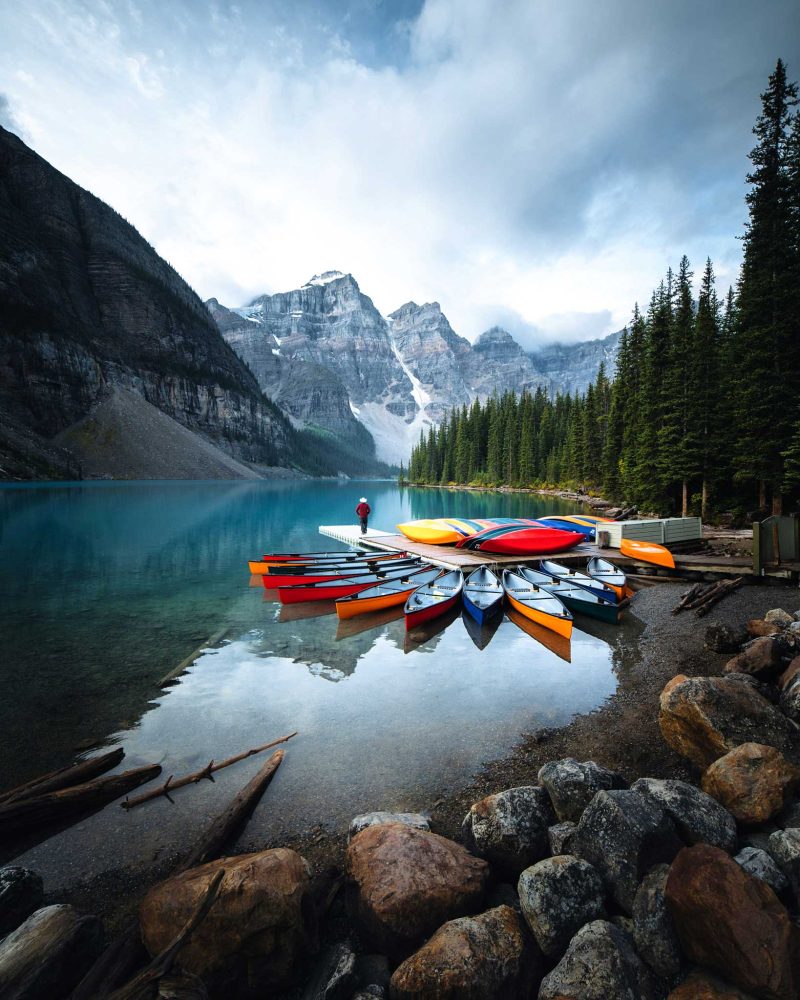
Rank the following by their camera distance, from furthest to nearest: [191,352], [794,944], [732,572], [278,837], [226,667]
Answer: [191,352], [732,572], [226,667], [278,837], [794,944]

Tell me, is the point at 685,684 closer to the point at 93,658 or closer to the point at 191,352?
the point at 93,658

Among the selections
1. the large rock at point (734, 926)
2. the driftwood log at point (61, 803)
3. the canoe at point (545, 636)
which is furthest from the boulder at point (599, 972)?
the canoe at point (545, 636)

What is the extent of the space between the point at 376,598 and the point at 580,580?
8445 mm

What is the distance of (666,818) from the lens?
482 cm

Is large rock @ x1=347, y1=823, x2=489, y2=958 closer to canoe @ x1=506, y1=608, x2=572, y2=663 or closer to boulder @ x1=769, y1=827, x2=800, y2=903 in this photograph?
boulder @ x1=769, y1=827, x2=800, y2=903

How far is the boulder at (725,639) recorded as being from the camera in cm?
1196

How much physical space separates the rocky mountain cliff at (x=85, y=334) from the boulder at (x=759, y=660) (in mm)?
108316

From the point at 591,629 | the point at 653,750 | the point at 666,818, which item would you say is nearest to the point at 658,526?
the point at 591,629

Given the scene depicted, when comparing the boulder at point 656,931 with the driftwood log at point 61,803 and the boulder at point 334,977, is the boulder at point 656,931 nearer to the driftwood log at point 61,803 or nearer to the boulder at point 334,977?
the boulder at point 334,977

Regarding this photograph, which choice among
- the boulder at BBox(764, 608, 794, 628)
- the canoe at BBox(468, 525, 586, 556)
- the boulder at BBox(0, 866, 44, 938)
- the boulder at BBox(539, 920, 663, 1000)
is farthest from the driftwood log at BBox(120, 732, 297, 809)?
the canoe at BBox(468, 525, 586, 556)

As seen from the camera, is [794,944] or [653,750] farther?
[653,750]

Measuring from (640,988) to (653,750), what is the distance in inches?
193

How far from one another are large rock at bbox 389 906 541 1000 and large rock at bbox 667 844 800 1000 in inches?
52.7

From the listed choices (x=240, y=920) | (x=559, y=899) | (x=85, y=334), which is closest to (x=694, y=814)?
(x=559, y=899)
